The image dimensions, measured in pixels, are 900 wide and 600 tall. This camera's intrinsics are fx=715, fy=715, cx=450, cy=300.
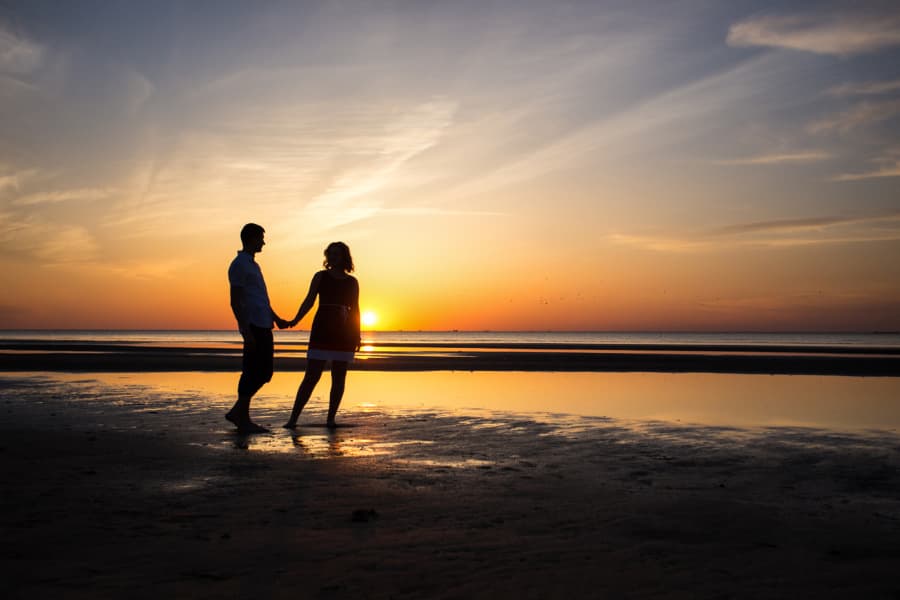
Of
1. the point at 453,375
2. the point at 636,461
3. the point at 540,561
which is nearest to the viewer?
the point at 540,561

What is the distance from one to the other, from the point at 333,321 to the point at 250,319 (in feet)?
4.01

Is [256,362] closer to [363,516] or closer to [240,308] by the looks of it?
[240,308]

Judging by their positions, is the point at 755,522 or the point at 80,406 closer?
the point at 755,522

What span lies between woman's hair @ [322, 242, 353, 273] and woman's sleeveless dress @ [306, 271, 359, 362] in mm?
160

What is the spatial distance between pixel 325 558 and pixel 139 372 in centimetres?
2071

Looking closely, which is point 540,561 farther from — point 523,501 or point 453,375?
point 453,375

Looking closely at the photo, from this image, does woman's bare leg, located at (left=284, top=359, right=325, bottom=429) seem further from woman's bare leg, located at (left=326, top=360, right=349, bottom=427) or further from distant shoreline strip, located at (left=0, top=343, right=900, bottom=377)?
distant shoreline strip, located at (left=0, top=343, right=900, bottom=377)

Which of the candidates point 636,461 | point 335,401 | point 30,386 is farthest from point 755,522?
point 30,386

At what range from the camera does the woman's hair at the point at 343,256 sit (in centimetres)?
989

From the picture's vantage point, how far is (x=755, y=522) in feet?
15.1

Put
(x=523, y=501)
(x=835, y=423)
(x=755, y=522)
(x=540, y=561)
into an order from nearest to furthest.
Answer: (x=540, y=561) → (x=755, y=522) → (x=523, y=501) → (x=835, y=423)

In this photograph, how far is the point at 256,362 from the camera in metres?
Answer: 9.14

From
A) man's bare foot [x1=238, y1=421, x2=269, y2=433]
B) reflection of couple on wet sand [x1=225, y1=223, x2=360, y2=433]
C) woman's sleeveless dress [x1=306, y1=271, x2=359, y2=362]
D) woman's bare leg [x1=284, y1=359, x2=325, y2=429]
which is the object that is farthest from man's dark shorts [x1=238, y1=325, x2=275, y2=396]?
woman's sleeveless dress [x1=306, y1=271, x2=359, y2=362]

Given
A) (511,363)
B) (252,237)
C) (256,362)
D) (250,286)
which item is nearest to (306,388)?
(256,362)
